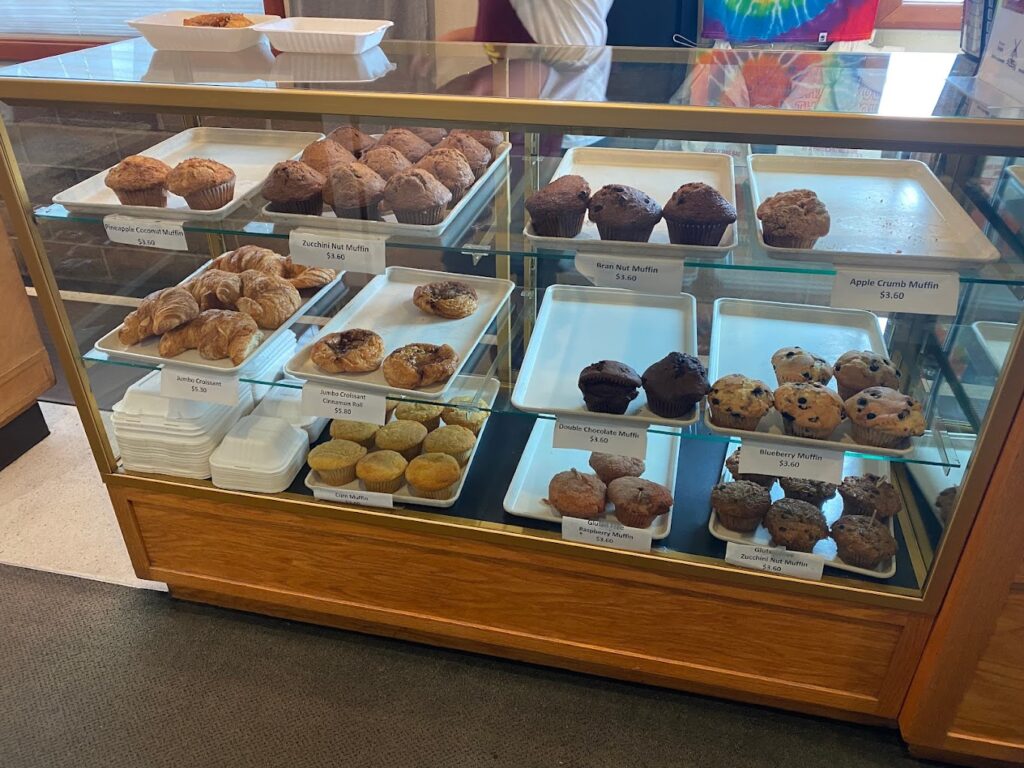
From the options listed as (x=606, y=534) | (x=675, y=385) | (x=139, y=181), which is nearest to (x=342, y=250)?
(x=139, y=181)

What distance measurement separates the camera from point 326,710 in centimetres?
183

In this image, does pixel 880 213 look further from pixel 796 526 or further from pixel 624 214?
pixel 796 526

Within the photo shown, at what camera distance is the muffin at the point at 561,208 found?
144 centimetres

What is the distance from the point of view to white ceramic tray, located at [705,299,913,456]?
1698 mm

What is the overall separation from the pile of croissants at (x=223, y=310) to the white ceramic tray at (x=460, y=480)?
349 mm

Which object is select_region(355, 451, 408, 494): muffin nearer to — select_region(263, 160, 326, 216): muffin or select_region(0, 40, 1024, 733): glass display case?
select_region(0, 40, 1024, 733): glass display case

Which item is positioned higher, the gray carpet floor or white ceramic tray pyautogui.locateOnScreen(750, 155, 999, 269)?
white ceramic tray pyautogui.locateOnScreen(750, 155, 999, 269)

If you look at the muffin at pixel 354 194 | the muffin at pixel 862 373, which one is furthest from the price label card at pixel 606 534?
the muffin at pixel 354 194

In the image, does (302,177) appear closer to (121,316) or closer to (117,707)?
(121,316)

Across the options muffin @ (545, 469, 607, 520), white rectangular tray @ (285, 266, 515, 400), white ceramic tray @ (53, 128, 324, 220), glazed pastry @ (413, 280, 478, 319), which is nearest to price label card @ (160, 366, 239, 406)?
white rectangular tray @ (285, 266, 515, 400)

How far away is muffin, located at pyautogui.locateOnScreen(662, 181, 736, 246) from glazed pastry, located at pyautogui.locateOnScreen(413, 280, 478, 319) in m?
0.56

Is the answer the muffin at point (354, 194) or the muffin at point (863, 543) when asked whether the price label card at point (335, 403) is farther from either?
the muffin at point (863, 543)

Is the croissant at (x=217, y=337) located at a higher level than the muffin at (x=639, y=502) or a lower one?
higher

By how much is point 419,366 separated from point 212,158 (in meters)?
0.70
